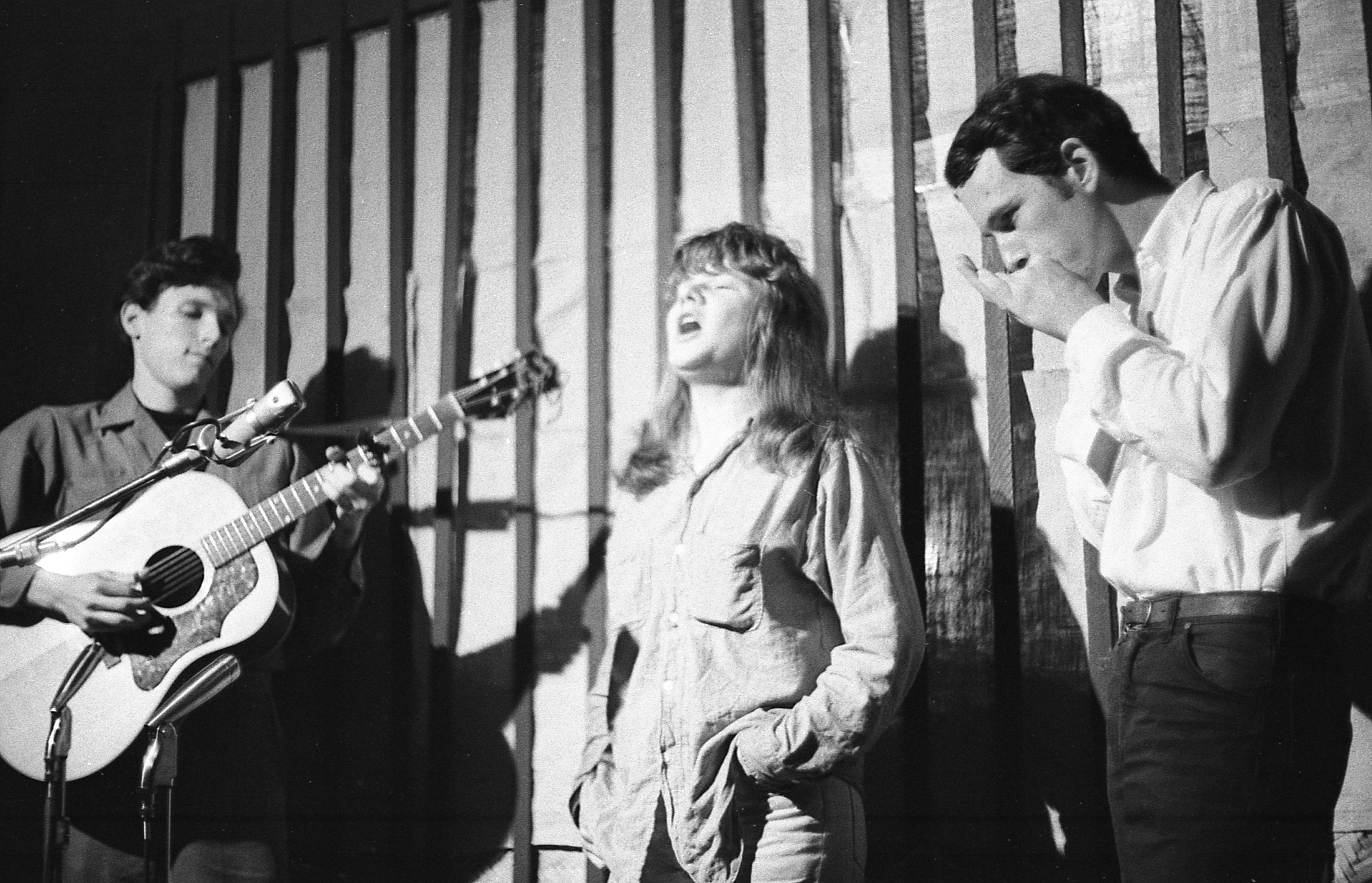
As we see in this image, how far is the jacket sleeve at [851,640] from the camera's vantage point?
164cm

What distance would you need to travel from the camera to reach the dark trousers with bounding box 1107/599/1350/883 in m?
1.34

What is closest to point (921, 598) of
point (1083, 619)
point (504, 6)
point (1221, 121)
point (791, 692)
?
point (1083, 619)

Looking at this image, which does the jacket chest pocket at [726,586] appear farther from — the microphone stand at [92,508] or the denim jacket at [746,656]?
the microphone stand at [92,508]

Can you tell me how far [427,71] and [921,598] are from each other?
4.85 ft

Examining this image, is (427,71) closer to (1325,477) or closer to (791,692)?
(791,692)

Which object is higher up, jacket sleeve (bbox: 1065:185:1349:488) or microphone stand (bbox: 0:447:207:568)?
jacket sleeve (bbox: 1065:185:1349:488)

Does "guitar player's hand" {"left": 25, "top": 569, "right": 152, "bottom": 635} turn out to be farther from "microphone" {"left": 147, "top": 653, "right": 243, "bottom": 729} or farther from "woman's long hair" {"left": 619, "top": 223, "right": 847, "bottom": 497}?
"woman's long hair" {"left": 619, "top": 223, "right": 847, "bottom": 497}

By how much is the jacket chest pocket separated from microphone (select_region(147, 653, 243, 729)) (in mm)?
801

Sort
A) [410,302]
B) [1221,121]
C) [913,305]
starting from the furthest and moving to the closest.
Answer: [410,302], [913,305], [1221,121]

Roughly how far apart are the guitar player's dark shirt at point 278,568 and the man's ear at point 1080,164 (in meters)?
1.41

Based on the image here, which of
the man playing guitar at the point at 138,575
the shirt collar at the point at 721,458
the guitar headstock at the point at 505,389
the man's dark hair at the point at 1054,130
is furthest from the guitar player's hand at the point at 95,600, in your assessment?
the man's dark hair at the point at 1054,130

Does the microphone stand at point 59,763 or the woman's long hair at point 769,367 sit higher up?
the woman's long hair at point 769,367

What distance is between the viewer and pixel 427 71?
266cm

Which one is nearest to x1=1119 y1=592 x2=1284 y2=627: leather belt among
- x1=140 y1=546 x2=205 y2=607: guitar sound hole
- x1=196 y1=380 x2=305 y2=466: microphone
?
x1=196 y1=380 x2=305 y2=466: microphone
